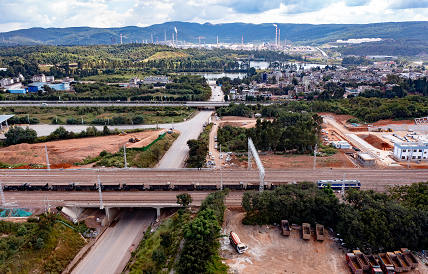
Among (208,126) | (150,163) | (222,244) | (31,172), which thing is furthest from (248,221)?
(208,126)

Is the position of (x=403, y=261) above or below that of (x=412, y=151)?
below

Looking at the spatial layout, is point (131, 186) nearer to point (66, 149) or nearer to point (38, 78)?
point (66, 149)

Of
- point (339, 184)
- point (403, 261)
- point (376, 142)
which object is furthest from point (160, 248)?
point (376, 142)

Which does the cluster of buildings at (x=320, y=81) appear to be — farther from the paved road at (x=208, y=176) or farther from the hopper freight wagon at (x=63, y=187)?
the hopper freight wagon at (x=63, y=187)

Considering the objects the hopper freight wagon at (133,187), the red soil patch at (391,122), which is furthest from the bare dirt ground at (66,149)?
the red soil patch at (391,122)

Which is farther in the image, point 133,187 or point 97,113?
point 97,113

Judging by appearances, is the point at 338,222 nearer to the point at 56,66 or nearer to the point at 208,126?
the point at 208,126
